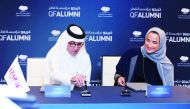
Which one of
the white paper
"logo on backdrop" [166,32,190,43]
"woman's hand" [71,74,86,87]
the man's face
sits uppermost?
"logo on backdrop" [166,32,190,43]

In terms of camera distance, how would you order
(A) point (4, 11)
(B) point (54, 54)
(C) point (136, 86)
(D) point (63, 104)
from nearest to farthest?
(D) point (63, 104)
(C) point (136, 86)
(B) point (54, 54)
(A) point (4, 11)

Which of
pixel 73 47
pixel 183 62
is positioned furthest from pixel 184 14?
pixel 73 47

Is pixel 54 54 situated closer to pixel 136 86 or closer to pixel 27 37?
pixel 136 86

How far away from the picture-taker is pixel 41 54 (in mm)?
4828

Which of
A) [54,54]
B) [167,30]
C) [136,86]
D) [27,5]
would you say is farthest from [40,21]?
[136,86]

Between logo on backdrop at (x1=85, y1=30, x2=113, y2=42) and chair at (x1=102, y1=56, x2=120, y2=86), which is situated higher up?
logo on backdrop at (x1=85, y1=30, x2=113, y2=42)

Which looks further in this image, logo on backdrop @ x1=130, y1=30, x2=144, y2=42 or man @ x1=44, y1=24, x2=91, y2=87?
logo on backdrop @ x1=130, y1=30, x2=144, y2=42

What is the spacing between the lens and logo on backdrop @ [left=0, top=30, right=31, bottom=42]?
15.5 feet

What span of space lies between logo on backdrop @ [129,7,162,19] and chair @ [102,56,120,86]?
2.82 feet

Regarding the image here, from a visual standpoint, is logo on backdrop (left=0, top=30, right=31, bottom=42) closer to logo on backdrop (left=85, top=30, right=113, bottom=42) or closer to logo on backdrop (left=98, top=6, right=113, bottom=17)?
logo on backdrop (left=85, top=30, right=113, bottom=42)

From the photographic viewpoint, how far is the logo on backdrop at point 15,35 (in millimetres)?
4715

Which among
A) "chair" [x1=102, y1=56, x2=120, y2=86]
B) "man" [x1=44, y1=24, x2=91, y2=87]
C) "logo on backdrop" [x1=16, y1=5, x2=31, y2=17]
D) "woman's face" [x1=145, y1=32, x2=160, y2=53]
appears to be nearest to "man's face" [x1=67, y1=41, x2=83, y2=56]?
"man" [x1=44, y1=24, x2=91, y2=87]

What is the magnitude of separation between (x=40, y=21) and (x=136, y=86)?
7.79 ft

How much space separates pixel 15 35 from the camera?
4746 millimetres
